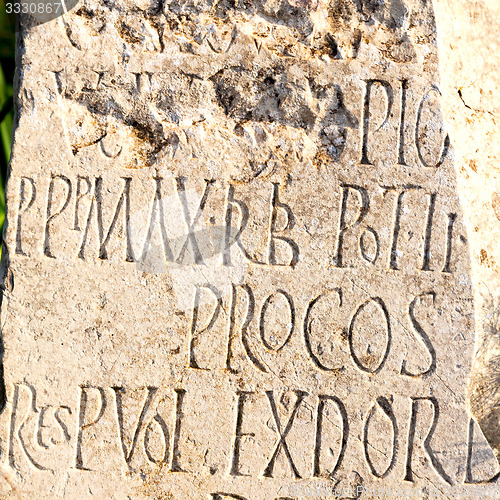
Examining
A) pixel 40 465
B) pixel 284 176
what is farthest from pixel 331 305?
pixel 40 465

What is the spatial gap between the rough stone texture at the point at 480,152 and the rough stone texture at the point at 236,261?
0.29 feet

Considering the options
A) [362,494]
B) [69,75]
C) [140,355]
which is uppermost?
[69,75]

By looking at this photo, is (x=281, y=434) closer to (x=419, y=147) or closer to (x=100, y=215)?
(x=100, y=215)

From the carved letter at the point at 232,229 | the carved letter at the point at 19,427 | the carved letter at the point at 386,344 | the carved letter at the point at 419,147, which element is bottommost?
the carved letter at the point at 19,427

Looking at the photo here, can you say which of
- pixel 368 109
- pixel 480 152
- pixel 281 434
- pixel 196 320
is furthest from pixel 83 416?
pixel 480 152

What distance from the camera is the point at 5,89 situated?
3.52 metres

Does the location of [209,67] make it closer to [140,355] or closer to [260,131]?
[260,131]

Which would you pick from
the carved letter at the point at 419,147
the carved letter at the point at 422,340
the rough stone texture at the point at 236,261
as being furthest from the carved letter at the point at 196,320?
the carved letter at the point at 419,147

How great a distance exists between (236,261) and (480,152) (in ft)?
3.72

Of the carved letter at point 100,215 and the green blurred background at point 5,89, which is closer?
the carved letter at point 100,215

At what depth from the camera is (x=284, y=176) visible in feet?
7.76

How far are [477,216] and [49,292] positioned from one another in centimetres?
175

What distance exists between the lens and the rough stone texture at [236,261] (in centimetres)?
232

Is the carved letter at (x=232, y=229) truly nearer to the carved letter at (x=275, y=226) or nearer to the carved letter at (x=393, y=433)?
the carved letter at (x=275, y=226)
